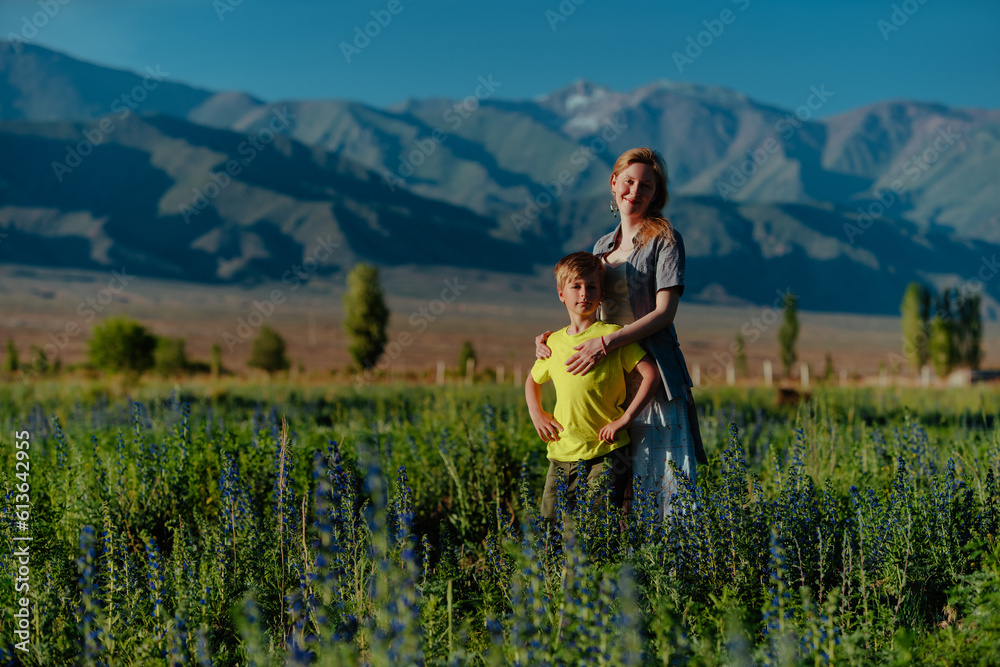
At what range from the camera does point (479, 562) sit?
4.50 m

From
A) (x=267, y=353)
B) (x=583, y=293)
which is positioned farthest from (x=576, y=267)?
(x=267, y=353)

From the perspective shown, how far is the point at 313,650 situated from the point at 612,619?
997 millimetres

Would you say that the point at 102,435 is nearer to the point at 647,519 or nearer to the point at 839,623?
the point at 647,519

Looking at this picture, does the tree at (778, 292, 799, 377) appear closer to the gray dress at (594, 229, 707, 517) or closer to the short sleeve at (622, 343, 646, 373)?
the gray dress at (594, 229, 707, 517)

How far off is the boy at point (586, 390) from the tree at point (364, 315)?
40308 mm

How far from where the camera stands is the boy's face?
3.95 meters

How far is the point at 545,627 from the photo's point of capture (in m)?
2.92

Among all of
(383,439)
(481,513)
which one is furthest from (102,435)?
(481,513)

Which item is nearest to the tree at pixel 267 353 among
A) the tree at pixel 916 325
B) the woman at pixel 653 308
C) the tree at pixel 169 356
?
the tree at pixel 169 356

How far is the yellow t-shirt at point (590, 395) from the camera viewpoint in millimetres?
3963

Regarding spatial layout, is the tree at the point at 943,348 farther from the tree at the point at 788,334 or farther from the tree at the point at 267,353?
the tree at the point at 267,353

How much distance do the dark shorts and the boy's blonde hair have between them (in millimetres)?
870

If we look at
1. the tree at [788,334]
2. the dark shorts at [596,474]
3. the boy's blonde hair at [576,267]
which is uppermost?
the tree at [788,334]

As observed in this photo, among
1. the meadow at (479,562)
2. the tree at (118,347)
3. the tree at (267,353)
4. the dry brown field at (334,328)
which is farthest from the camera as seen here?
the dry brown field at (334,328)
